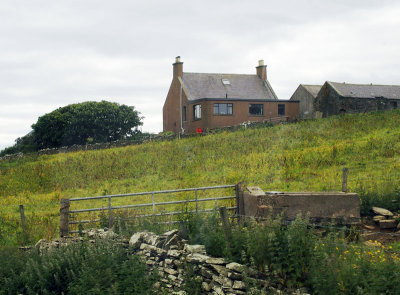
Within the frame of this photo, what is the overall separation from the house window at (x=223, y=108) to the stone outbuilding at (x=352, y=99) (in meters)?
9.90

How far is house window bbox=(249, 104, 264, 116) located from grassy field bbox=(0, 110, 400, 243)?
469 inches

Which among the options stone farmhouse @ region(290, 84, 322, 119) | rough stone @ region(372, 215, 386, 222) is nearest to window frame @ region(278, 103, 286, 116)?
stone farmhouse @ region(290, 84, 322, 119)

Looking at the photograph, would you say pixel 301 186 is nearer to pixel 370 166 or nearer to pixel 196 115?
pixel 370 166

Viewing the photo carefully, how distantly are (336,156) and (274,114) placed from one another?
2686 cm

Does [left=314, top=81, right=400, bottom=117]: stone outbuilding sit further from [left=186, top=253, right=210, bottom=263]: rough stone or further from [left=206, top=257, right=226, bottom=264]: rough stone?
[left=206, top=257, right=226, bottom=264]: rough stone

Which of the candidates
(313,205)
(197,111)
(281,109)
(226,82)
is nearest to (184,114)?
(197,111)

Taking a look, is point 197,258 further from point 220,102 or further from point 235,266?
point 220,102

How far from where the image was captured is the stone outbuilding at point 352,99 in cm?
4784

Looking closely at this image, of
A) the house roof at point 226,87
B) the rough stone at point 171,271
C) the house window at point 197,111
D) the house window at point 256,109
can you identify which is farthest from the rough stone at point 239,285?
the house window at point 256,109

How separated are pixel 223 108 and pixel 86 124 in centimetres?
2104

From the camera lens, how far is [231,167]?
26.5 m

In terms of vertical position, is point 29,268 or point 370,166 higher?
point 370,166

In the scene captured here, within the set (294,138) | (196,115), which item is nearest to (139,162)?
(294,138)

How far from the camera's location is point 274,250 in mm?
8992
